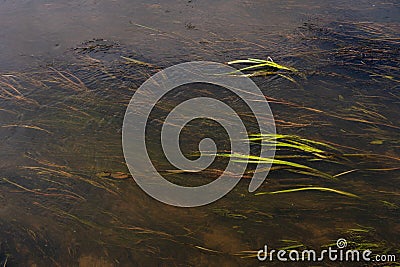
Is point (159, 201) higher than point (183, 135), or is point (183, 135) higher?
point (183, 135)

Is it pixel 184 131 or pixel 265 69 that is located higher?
pixel 265 69

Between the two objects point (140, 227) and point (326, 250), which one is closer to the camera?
point (326, 250)

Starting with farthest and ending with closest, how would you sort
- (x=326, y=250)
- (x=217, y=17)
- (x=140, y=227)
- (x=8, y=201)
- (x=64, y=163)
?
(x=217, y=17)
(x=64, y=163)
(x=8, y=201)
(x=140, y=227)
(x=326, y=250)

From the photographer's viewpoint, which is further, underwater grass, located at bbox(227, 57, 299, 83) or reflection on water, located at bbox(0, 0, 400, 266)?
underwater grass, located at bbox(227, 57, 299, 83)

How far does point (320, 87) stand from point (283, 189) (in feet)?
4.15

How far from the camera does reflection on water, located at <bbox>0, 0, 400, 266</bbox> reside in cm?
210

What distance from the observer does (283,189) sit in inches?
91.0

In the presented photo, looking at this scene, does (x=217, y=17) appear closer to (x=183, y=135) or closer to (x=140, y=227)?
(x=183, y=135)

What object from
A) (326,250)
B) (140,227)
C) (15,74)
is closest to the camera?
(326,250)

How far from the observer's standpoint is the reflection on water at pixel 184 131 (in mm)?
2102

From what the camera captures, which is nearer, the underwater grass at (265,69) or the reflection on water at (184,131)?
the reflection on water at (184,131)

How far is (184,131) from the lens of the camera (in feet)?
9.18

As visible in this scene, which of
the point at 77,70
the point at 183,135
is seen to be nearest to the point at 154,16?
the point at 77,70

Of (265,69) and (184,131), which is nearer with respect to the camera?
(184,131)
